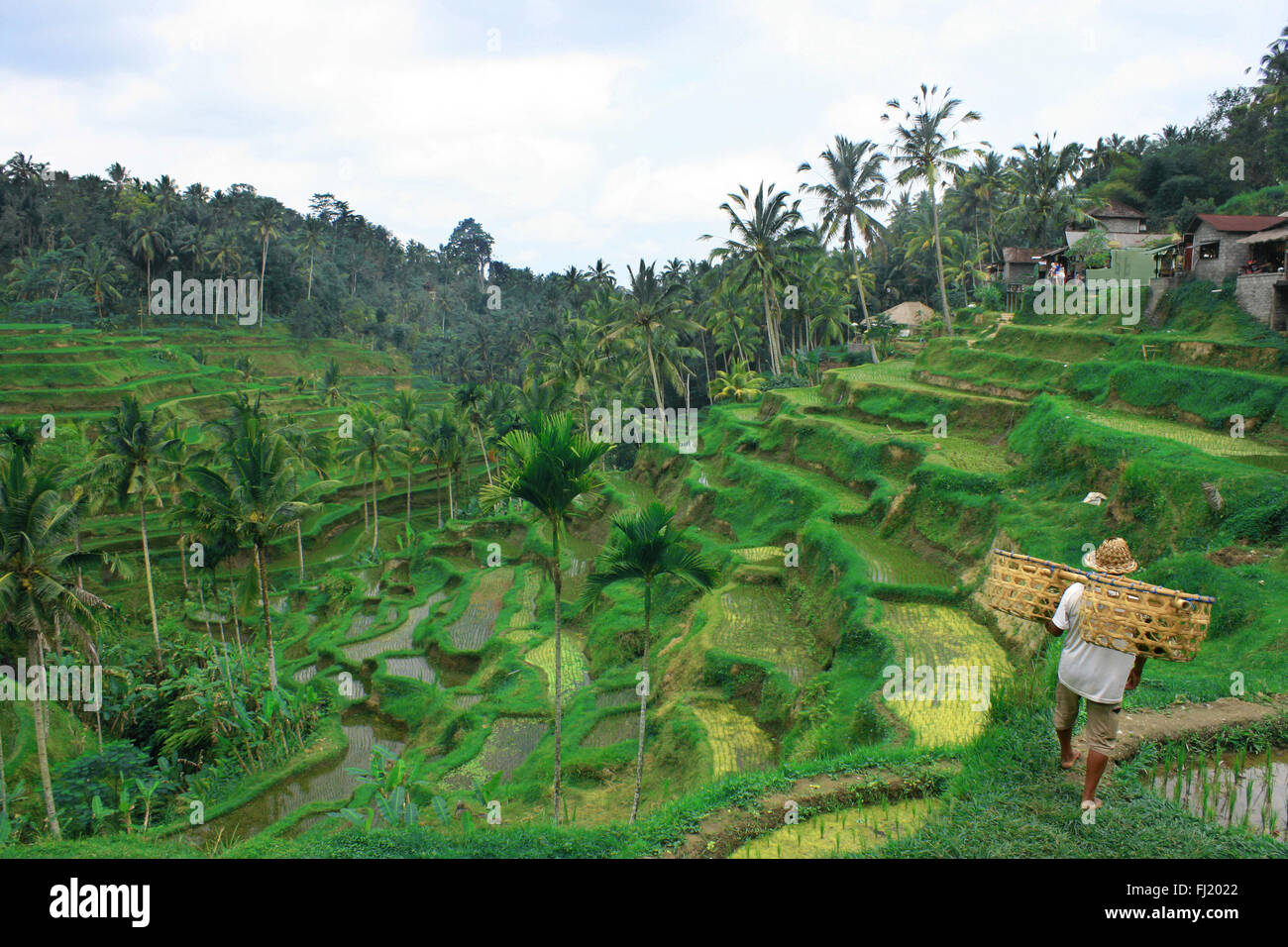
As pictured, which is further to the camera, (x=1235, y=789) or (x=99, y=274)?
(x=99, y=274)

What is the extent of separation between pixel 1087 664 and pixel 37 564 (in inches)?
730

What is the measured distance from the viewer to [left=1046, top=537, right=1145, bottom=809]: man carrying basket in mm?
6156

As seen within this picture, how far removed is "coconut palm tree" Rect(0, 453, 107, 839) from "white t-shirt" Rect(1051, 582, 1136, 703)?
18.0 meters

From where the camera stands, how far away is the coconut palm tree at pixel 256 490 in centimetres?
1928

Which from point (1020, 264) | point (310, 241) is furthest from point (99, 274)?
point (1020, 264)

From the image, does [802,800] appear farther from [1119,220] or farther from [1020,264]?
[1020,264]

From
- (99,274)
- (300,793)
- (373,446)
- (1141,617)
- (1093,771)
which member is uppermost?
(99,274)

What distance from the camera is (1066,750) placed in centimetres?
702

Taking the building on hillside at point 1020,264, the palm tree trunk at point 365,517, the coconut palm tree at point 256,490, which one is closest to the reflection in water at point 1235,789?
the coconut palm tree at point 256,490

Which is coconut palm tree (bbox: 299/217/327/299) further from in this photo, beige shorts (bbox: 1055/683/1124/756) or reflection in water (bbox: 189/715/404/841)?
beige shorts (bbox: 1055/683/1124/756)

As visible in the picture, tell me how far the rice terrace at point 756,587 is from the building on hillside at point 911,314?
1.29 feet

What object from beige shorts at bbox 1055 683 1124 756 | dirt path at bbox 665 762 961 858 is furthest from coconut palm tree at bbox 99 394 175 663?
beige shorts at bbox 1055 683 1124 756

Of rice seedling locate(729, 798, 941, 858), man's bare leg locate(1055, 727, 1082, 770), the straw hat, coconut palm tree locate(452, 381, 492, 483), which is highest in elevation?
coconut palm tree locate(452, 381, 492, 483)

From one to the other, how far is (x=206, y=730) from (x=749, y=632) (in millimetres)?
15221
